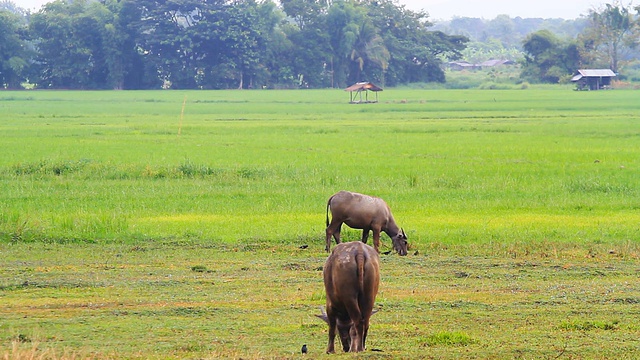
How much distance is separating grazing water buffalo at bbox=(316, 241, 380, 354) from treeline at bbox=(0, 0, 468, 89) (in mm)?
74024

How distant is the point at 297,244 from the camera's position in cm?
1316

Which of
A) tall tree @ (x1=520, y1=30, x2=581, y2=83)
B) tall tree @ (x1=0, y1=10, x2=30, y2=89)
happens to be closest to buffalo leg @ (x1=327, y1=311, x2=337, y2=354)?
tall tree @ (x1=0, y1=10, x2=30, y2=89)

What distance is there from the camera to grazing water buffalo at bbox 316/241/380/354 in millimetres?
6777

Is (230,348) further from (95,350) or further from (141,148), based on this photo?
(141,148)

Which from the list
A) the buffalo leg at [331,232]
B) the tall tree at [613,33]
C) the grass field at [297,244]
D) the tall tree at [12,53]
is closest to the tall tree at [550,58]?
the tall tree at [613,33]

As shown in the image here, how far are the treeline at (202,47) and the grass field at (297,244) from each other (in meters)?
49.5

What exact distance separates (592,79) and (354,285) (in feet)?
253

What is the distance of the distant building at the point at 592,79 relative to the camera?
259 feet

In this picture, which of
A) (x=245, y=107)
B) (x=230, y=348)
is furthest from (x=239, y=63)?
(x=230, y=348)

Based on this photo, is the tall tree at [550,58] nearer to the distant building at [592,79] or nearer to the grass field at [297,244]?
the distant building at [592,79]

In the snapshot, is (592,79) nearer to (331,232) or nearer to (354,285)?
(331,232)

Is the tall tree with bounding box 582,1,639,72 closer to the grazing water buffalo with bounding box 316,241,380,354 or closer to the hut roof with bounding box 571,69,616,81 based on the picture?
the hut roof with bounding box 571,69,616,81

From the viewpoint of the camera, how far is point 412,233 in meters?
13.6

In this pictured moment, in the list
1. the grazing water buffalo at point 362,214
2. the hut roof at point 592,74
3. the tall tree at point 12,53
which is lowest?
the grazing water buffalo at point 362,214
